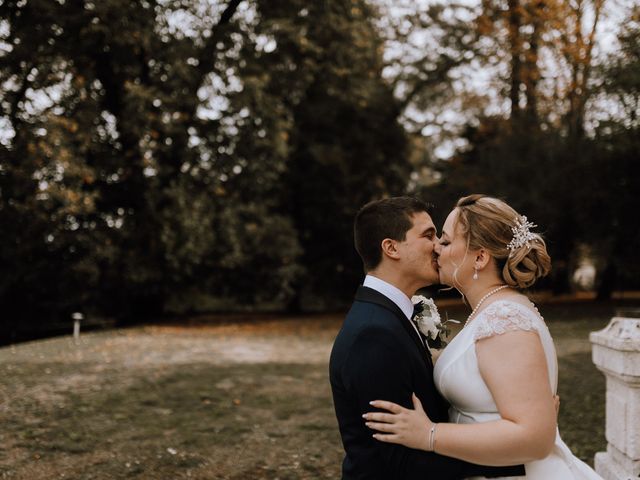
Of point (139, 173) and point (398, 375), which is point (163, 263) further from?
point (398, 375)

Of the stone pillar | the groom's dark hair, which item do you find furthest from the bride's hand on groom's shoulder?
the stone pillar

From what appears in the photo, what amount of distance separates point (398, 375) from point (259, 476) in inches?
142

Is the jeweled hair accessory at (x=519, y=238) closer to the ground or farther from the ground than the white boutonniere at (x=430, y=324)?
farther from the ground

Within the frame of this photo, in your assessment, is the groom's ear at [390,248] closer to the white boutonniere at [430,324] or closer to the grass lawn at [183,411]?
the white boutonniere at [430,324]

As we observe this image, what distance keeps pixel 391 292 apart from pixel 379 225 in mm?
312

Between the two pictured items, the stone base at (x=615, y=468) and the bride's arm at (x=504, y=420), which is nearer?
the bride's arm at (x=504, y=420)

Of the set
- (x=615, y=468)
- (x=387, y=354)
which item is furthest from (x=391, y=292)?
(x=615, y=468)

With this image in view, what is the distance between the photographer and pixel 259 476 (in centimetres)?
543

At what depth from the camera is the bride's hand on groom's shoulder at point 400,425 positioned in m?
2.23

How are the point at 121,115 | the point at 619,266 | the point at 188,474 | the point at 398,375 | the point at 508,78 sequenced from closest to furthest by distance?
the point at 398,375 → the point at 188,474 → the point at 121,115 → the point at 619,266 → the point at 508,78

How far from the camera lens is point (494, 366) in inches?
89.0

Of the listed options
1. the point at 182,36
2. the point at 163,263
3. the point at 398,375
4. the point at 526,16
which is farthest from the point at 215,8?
the point at 398,375

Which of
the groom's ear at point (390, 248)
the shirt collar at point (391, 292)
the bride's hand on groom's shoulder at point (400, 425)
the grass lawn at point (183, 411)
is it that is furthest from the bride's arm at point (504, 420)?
the grass lawn at point (183, 411)

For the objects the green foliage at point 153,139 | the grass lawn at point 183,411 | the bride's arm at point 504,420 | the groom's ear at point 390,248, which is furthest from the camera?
the green foliage at point 153,139
